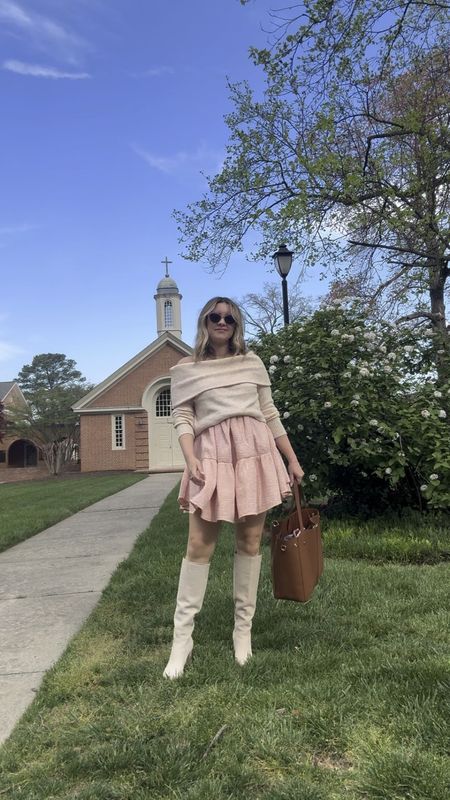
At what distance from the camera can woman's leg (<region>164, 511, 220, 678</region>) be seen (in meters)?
2.89

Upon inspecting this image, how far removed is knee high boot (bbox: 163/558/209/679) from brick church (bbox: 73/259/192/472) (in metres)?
22.7

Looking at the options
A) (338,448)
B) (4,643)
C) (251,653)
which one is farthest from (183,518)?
(251,653)

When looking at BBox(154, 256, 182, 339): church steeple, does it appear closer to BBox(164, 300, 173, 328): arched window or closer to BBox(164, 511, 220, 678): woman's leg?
BBox(164, 300, 173, 328): arched window

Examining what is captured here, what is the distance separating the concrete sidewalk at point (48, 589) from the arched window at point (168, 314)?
21.1 m

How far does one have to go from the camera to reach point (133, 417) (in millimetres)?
25656

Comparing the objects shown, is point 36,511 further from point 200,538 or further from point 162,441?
point 162,441

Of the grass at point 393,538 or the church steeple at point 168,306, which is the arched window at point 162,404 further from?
the grass at point 393,538

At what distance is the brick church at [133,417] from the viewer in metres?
25.6

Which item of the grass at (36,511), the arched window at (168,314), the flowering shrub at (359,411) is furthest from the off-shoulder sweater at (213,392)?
the arched window at (168,314)

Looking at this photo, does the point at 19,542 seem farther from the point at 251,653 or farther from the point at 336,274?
the point at 336,274

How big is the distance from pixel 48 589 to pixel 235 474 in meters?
2.78

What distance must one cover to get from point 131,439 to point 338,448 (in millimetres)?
20322

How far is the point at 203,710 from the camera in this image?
249 cm

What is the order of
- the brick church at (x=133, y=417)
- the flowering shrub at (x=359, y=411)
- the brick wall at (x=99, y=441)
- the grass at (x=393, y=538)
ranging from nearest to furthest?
the grass at (x=393, y=538), the flowering shrub at (x=359, y=411), the brick church at (x=133, y=417), the brick wall at (x=99, y=441)
